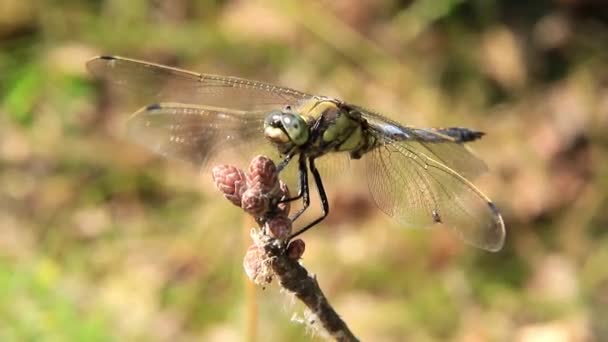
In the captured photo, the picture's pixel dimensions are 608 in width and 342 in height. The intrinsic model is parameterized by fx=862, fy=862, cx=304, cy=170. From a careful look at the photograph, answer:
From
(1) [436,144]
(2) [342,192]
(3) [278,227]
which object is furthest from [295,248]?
(2) [342,192]

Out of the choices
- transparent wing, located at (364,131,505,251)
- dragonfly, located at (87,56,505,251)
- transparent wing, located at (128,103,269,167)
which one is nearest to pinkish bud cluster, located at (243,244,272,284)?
dragonfly, located at (87,56,505,251)

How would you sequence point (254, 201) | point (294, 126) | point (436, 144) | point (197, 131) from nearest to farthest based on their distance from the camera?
point (254, 201) < point (294, 126) < point (436, 144) < point (197, 131)

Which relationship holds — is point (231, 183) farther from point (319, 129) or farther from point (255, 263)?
point (319, 129)

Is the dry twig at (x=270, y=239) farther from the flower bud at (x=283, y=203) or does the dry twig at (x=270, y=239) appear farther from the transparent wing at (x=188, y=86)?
the transparent wing at (x=188, y=86)

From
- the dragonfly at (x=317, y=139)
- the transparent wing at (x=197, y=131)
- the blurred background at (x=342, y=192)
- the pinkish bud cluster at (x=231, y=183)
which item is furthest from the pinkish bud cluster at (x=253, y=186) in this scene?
the blurred background at (x=342, y=192)

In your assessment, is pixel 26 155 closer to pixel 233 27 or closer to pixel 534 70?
pixel 233 27

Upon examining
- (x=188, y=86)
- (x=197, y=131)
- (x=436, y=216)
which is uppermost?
(x=188, y=86)

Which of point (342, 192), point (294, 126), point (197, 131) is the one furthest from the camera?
point (342, 192)
